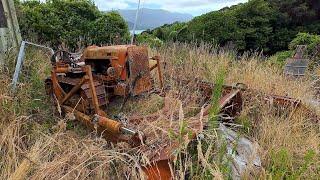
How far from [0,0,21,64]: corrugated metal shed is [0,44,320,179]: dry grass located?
0.45 meters

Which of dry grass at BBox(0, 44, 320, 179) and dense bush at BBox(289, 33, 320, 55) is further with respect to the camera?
dense bush at BBox(289, 33, 320, 55)

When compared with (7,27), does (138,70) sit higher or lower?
lower

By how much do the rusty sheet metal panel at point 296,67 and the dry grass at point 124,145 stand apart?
0.63 metres

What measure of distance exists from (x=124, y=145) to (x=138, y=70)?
123cm

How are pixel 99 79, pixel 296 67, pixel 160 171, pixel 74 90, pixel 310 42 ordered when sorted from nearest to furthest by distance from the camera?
pixel 160 171, pixel 74 90, pixel 99 79, pixel 296 67, pixel 310 42

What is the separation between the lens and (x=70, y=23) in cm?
1054

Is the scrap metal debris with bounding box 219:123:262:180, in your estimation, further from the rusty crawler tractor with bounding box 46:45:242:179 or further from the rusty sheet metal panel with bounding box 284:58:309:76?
the rusty sheet metal panel with bounding box 284:58:309:76

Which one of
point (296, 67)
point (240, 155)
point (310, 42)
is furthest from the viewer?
point (310, 42)

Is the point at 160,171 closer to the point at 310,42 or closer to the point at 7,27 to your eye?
the point at 7,27

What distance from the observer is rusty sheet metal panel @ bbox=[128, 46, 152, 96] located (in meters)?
4.61

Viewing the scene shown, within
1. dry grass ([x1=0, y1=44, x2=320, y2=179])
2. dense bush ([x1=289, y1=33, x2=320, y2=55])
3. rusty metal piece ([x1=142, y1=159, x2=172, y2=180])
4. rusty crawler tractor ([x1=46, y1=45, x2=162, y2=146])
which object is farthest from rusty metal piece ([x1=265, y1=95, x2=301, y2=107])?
dense bush ([x1=289, y1=33, x2=320, y2=55])

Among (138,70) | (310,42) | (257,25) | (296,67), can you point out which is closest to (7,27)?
(138,70)

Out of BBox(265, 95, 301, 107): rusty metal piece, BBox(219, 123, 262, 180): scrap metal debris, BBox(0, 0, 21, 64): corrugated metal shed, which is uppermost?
BBox(0, 0, 21, 64): corrugated metal shed

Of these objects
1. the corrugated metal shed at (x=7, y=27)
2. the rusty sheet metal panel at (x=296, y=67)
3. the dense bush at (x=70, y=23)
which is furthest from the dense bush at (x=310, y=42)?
the corrugated metal shed at (x=7, y=27)
